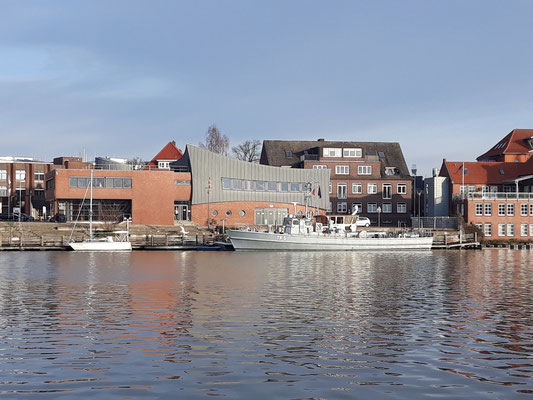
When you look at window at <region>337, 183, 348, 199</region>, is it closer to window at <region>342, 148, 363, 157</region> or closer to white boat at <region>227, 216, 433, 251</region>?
window at <region>342, 148, 363, 157</region>

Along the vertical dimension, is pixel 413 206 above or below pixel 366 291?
above

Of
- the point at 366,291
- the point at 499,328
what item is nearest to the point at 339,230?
the point at 366,291

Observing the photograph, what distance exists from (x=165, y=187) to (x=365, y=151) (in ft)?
129

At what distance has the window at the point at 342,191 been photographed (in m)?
114

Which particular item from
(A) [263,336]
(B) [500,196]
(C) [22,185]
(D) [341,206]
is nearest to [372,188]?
(D) [341,206]

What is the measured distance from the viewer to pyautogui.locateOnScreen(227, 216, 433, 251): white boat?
256ft

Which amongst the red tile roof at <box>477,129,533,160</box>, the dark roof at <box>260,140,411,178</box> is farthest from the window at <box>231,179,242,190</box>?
the red tile roof at <box>477,129,533,160</box>

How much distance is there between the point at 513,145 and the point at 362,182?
27.7 meters

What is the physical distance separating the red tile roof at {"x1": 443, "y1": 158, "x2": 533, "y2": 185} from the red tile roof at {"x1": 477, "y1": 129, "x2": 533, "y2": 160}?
23.4 feet

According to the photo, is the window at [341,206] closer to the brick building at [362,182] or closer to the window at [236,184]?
the brick building at [362,182]

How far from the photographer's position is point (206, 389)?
1628cm

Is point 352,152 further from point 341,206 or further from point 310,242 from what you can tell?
point 310,242

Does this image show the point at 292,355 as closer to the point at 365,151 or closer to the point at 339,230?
the point at 339,230

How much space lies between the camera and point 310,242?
259 feet
